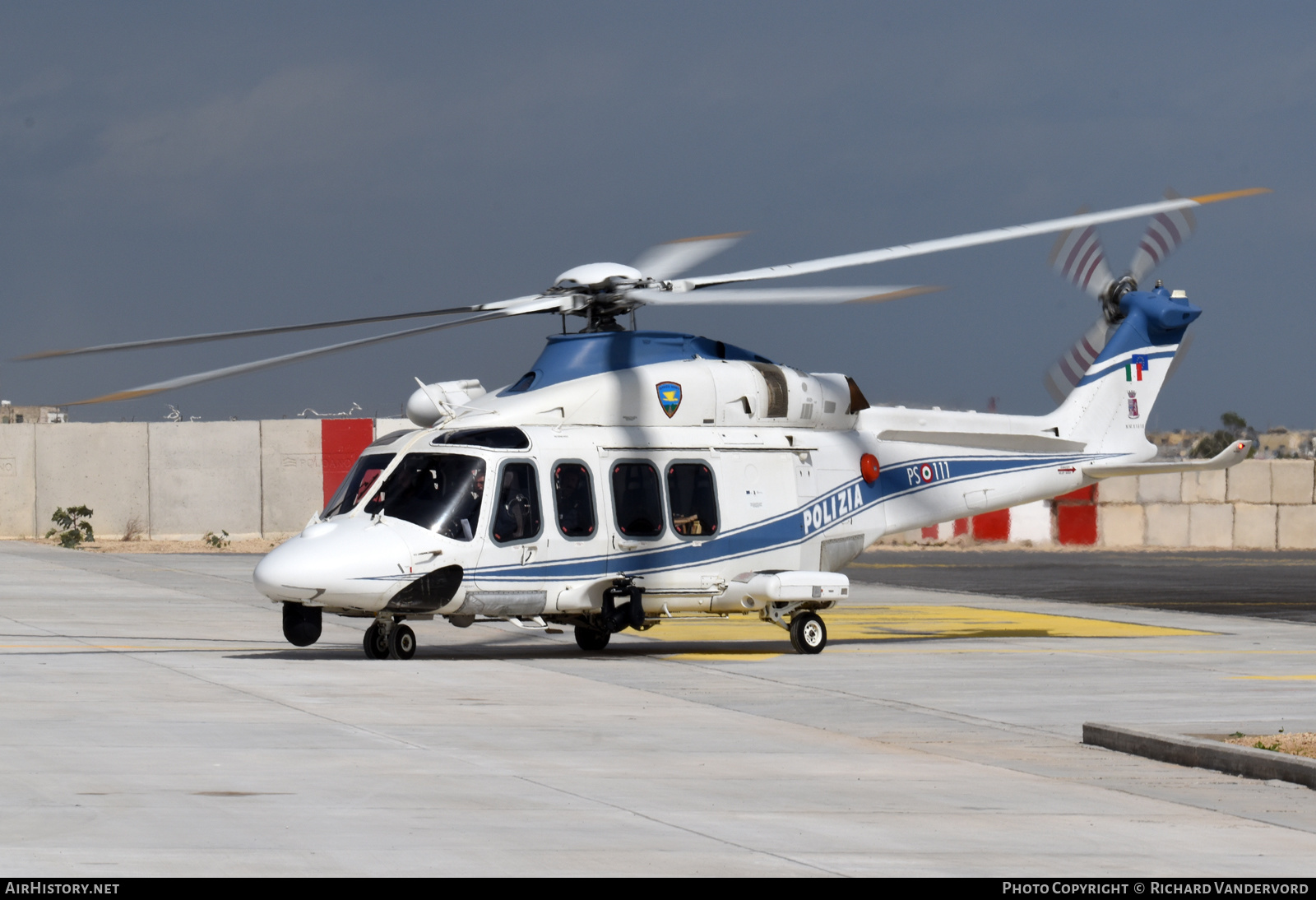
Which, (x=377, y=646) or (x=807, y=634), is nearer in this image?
(x=377, y=646)

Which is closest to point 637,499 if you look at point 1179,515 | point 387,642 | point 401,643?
point 401,643

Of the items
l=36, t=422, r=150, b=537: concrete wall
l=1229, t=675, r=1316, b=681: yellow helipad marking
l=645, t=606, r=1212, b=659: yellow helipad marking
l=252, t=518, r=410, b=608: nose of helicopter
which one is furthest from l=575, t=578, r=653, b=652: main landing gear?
l=36, t=422, r=150, b=537: concrete wall

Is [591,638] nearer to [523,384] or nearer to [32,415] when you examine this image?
[523,384]

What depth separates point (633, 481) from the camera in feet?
59.9

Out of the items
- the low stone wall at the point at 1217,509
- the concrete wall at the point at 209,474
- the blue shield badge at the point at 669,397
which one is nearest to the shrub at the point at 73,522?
the concrete wall at the point at 209,474

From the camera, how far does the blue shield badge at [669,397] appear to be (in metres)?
18.4

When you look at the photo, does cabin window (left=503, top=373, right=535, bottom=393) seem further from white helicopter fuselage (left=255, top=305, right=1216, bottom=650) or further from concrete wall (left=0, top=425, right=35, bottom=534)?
concrete wall (left=0, top=425, right=35, bottom=534)

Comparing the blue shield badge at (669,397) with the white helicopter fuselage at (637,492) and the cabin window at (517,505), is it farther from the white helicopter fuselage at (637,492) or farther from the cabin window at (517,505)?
the cabin window at (517,505)

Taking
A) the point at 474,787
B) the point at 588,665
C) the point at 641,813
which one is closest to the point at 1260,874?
the point at 641,813

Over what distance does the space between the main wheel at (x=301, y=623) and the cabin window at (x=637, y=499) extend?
3.36 m

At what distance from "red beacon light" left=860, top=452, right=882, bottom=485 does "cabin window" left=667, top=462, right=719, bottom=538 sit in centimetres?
229

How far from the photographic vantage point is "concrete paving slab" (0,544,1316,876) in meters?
7.89

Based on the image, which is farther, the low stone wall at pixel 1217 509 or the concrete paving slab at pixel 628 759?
the low stone wall at pixel 1217 509

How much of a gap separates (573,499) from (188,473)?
107ft
